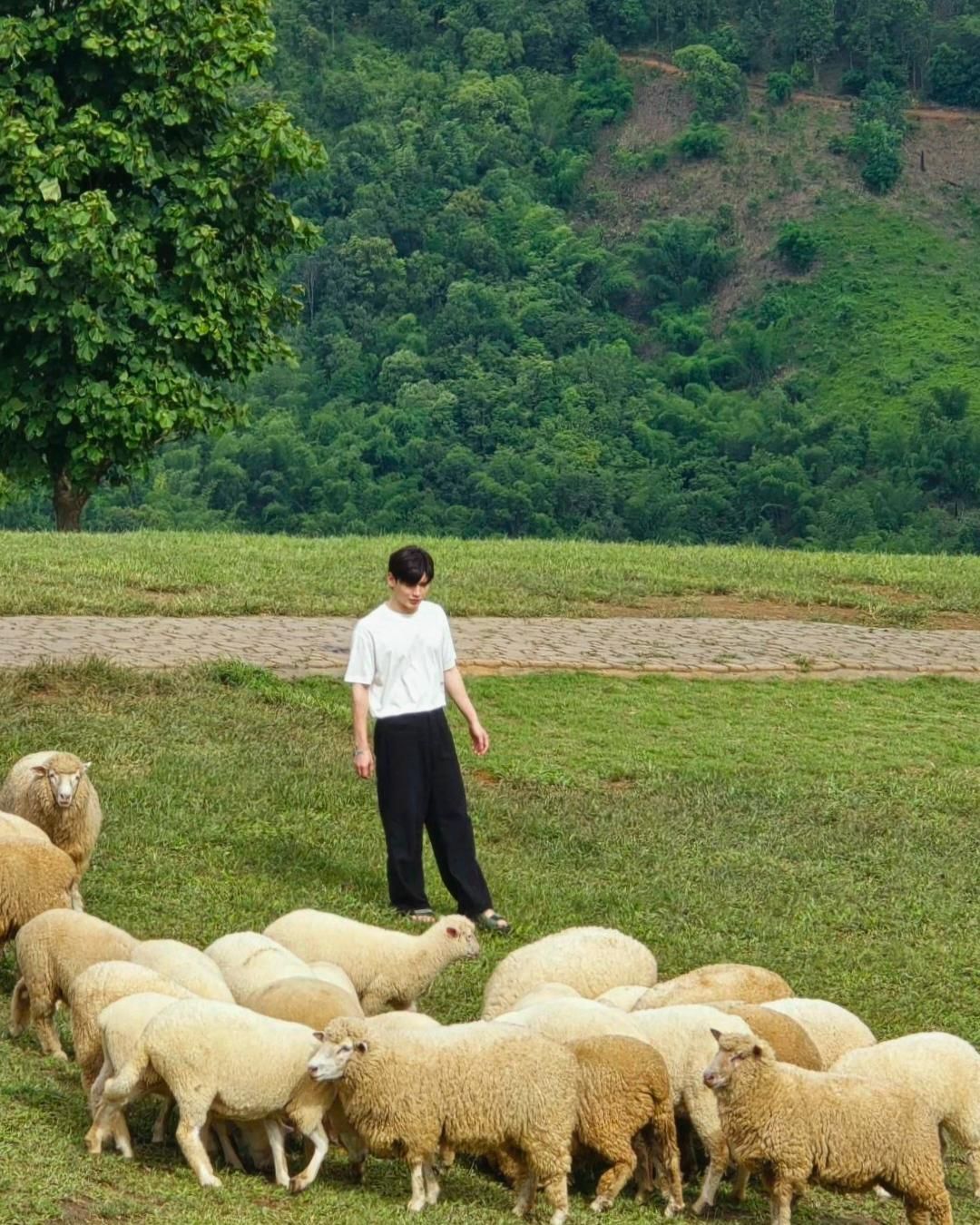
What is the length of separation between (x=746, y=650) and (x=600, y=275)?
185 ft

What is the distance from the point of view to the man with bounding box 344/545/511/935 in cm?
1041

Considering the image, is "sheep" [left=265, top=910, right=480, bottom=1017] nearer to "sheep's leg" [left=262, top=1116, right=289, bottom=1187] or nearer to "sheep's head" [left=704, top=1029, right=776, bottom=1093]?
"sheep's leg" [left=262, top=1116, right=289, bottom=1187]

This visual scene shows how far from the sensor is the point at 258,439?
161 ft

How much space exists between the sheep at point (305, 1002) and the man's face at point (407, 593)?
2834 mm

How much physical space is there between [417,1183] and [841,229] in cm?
7286

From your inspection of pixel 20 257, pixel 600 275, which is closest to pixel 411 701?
pixel 20 257

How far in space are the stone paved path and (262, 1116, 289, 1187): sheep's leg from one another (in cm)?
867

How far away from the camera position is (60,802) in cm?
997

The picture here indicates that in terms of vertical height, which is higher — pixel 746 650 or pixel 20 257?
pixel 20 257

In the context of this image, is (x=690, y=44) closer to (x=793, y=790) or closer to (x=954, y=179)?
(x=954, y=179)

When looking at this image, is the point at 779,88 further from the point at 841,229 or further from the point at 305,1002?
the point at 305,1002

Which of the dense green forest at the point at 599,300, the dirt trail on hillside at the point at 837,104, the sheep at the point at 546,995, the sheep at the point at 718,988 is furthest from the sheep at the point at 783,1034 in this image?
the dirt trail on hillside at the point at 837,104

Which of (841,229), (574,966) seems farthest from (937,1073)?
(841,229)

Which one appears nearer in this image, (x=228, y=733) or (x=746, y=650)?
(x=228, y=733)
